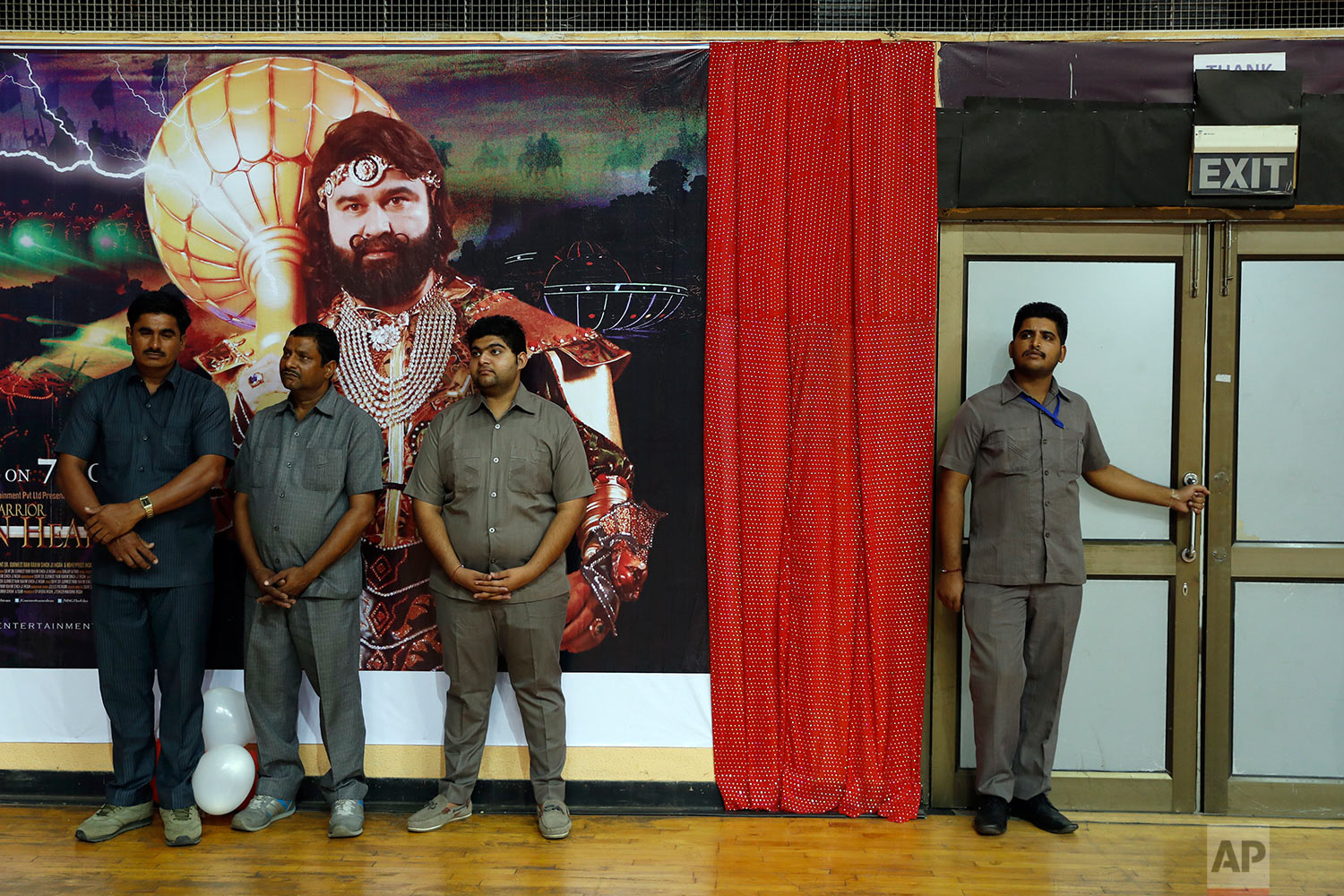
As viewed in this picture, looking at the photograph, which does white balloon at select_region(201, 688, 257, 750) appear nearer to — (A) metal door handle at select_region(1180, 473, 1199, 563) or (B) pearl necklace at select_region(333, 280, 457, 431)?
(B) pearl necklace at select_region(333, 280, 457, 431)

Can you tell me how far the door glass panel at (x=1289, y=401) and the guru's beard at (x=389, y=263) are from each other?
119 inches

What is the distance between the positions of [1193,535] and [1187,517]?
67 millimetres

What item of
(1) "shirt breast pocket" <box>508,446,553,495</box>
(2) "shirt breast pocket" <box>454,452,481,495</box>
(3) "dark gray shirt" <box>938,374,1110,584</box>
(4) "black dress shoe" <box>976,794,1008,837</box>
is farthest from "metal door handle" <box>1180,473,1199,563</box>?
(2) "shirt breast pocket" <box>454,452,481,495</box>

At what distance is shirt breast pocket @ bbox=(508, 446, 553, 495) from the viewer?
10.5 feet

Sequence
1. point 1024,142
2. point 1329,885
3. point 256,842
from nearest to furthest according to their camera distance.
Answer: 1. point 1329,885
2. point 256,842
3. point 1024,142

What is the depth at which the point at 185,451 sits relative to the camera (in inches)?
126

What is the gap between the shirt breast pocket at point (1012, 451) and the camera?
3.21 metres

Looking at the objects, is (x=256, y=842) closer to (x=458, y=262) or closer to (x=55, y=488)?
(x=55, y=488)

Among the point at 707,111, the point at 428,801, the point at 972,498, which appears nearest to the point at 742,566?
the point at 972,498

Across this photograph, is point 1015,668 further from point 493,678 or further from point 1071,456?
point 493,678

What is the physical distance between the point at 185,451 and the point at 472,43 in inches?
69.8

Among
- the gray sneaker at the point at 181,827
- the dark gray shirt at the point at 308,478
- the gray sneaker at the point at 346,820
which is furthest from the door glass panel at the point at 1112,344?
the gray sneaker at the point at 181,827

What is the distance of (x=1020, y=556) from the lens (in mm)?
3209

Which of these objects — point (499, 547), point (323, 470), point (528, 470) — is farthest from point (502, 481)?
point (323, 470)
